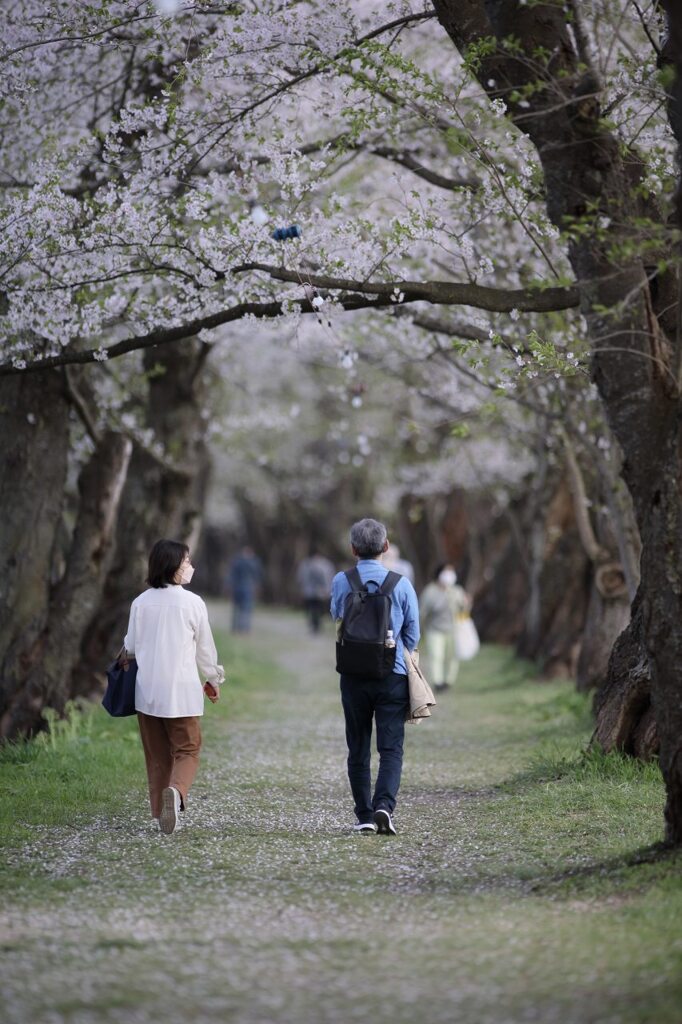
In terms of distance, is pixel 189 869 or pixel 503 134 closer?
pixel 189 869

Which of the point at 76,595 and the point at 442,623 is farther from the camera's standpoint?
the point at 442,623

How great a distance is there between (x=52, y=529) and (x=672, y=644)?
7831 mm

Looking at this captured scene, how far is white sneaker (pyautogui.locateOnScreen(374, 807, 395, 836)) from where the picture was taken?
855cm

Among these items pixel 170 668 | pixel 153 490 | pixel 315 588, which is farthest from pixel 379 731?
pixel 315 588

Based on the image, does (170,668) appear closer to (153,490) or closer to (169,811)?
(169,811)

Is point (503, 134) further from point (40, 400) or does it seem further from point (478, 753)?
point (478, 753)

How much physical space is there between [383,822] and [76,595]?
21.7 feet

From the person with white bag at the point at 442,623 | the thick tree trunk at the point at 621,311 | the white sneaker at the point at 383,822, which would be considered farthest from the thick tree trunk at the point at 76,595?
the thick tree trunk at the point at 621,311

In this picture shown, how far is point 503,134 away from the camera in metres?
11.1

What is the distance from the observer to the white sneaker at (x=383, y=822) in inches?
337

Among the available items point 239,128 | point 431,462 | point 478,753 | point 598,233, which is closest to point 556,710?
point 478,753

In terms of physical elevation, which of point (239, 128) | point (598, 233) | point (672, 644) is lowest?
point (672, 644)

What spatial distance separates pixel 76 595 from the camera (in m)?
14.3

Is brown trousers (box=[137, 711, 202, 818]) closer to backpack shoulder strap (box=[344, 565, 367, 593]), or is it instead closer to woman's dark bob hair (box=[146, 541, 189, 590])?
woman's dark bob hair (box=[146, 541, 189, 590])
